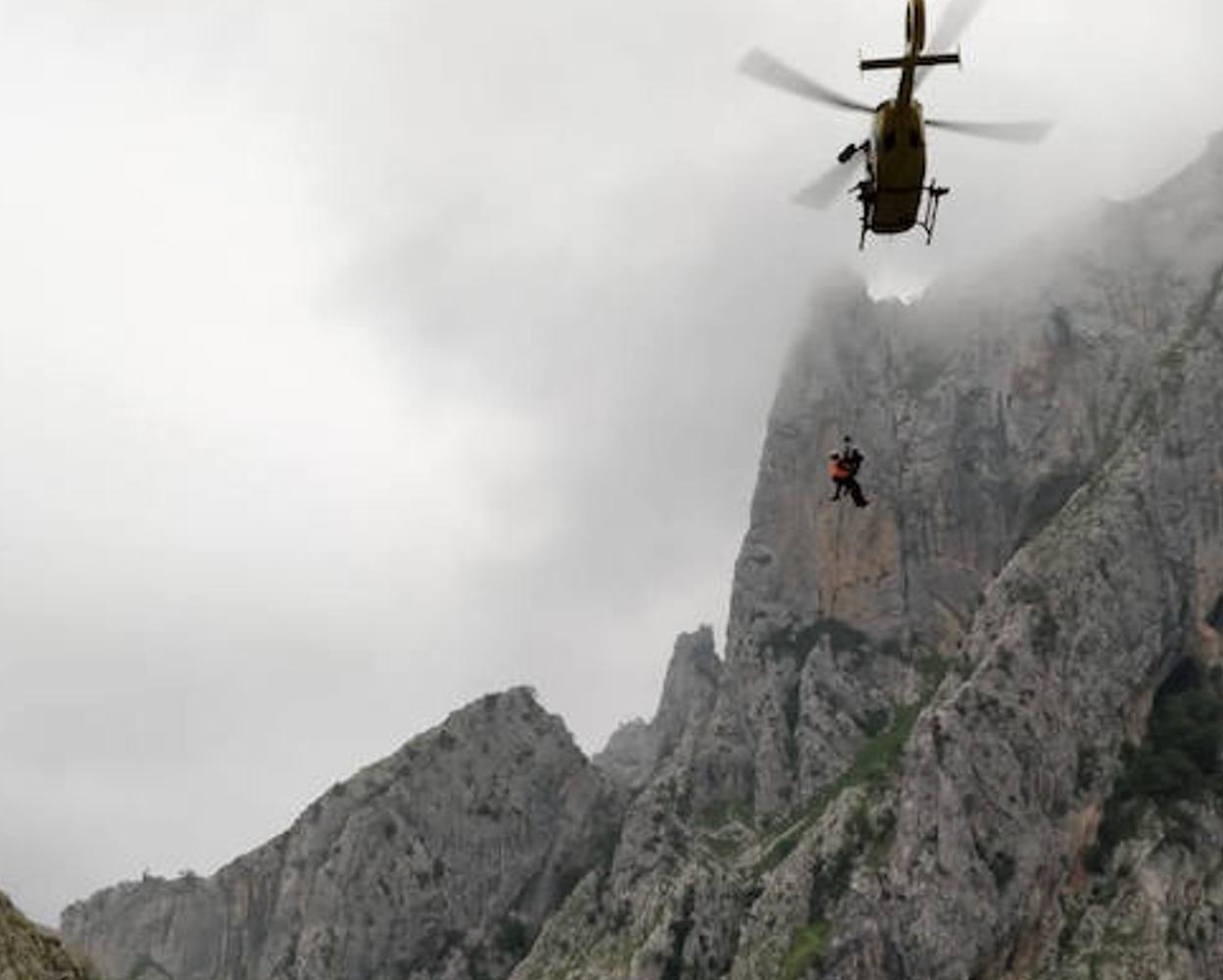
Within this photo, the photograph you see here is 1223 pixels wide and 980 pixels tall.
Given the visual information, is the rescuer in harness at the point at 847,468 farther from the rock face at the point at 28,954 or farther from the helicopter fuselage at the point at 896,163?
the rock face at the point at 28,954

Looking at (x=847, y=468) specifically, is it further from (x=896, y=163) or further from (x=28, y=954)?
(x=28, y=954)

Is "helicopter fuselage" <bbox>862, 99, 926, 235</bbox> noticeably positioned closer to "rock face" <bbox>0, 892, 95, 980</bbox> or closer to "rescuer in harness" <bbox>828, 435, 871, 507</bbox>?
"rescuer in harness" <bbox>828, 435, 871, 507</bbox>

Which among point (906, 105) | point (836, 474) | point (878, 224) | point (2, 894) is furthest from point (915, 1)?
point (2, 894)

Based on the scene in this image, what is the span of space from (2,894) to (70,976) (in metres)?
6.04

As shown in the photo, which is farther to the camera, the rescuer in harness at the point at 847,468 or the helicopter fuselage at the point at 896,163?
the rescuer in harness at the point at 847,468

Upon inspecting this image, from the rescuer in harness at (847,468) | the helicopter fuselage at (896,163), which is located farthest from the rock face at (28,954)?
the helicopter fuselage at (896,163)

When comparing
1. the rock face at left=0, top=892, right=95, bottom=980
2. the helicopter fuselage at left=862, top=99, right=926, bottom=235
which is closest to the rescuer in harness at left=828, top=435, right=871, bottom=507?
the helicopter fuselage at left=862, top=99, right=926, bottom=235

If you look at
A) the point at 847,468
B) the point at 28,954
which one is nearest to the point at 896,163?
the point at 847,468

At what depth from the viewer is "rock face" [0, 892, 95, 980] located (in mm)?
72250

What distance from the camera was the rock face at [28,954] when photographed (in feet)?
237

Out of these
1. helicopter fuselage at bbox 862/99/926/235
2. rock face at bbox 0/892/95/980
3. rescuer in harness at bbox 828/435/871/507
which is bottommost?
rock face at bbox 0/892/95/980

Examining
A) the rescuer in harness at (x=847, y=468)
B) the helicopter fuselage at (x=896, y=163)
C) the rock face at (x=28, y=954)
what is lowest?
the rock face at (x=28, y=954)

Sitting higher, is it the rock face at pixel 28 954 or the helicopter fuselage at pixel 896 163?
the helicopter fuselage at pixel 896 163

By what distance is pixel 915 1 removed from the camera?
5075 cm
